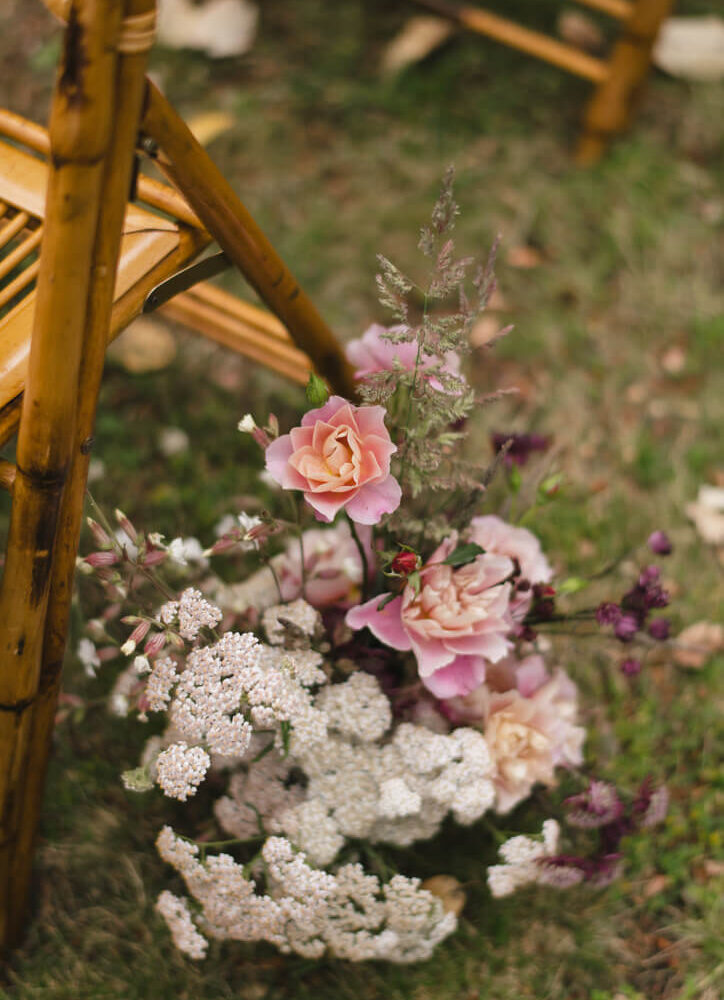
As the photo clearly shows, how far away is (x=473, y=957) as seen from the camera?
120 centimetres

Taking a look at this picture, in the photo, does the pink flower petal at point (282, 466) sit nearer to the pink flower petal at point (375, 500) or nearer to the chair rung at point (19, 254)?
the pink flower petal at point (375, 500)

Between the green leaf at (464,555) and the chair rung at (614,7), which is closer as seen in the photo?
the green leaf at (464,555)

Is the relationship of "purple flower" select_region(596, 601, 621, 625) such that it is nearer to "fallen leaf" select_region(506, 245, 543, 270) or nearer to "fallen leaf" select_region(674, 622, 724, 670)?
"fallen leaf" select_region(674, 622, 724, 670)

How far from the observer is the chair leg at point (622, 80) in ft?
5.84

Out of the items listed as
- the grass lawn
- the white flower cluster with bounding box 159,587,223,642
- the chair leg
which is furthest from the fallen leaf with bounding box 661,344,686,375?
the white flower cluster with bounding box 159,587,223,642

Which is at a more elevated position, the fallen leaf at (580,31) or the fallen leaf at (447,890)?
the fallen leaf at (580,31)

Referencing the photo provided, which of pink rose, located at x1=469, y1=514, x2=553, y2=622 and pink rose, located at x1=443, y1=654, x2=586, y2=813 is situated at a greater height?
pink rose, located at x1=469, y1=514, x2=553, y2=622

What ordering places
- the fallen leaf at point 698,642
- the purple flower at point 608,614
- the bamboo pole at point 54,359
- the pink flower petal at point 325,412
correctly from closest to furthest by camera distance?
the bamboo pole at point 54,359, the pink flower petal at point 325,412, the purple flower at point 608,614, the fallen leaf at point 698,642

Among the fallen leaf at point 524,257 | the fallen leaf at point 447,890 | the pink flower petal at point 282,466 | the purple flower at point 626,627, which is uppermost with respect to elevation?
the pink flower petal at point 282,466

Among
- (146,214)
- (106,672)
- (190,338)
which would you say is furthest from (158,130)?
(190,338)

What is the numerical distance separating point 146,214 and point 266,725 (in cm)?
57

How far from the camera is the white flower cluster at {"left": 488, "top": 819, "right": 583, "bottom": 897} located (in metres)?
0.96

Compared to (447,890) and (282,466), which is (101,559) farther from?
(447,890)

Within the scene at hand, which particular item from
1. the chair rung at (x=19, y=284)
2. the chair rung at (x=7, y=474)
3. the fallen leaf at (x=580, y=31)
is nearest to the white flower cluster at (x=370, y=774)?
the chair rung at (x=7, y=474)
